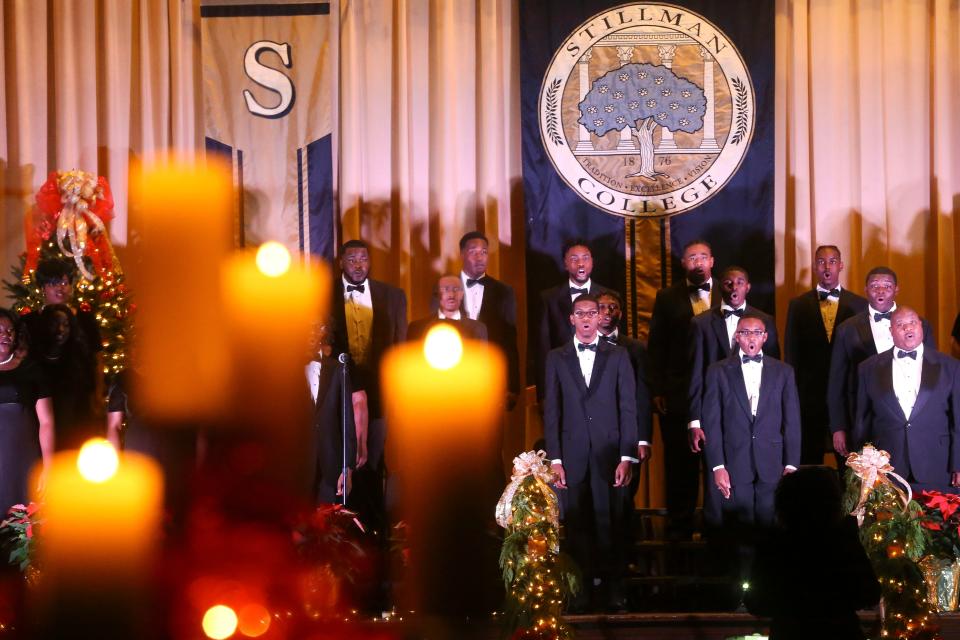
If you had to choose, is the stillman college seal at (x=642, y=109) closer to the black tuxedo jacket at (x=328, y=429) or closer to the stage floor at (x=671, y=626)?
the black tuxedo jacket at (x=328, y=429)

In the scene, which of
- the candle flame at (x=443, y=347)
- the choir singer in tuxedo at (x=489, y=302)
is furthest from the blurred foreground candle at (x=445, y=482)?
the choir singer in tuxedo at (x=489, y=302)

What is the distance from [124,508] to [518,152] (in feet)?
25.6

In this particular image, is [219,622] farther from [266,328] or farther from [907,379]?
[907,379]

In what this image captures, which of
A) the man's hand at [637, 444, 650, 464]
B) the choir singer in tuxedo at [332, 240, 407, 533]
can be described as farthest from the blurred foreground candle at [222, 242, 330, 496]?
the choir singer in tuxedo at [332, 240, 407, 533]

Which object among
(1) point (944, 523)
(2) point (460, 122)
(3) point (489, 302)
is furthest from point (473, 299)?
(1) point (944, 523)

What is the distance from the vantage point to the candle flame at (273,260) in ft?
5.35

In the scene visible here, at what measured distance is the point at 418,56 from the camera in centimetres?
909

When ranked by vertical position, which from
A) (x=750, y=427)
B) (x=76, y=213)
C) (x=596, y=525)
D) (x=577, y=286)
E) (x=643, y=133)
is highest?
(x=643, y=133)

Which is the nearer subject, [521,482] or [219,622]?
[219,622]

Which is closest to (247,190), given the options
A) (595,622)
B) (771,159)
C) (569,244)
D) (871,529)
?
(569,244)

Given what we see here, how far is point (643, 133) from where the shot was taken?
8.83 m

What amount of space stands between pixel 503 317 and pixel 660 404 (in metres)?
1.14

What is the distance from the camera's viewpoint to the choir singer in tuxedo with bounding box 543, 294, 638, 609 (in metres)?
6.25

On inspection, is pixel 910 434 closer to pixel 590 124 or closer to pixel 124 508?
pixel 590 124
